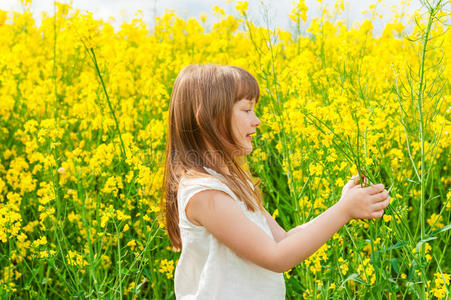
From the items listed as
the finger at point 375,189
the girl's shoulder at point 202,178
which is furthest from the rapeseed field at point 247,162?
the girl's shoulder at point 202,178

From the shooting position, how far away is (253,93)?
4.94 feet

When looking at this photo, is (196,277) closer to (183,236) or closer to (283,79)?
(183,236)

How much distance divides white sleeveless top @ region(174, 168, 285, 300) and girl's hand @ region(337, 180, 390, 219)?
26cm

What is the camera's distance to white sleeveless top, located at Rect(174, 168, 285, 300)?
54.6 inches

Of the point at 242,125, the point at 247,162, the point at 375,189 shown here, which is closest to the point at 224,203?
the point at 242,125

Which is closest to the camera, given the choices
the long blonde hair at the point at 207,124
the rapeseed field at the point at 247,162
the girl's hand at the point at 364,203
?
the girl's hand at the point at 364,203

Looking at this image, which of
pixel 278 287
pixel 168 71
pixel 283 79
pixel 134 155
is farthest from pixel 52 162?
pixel 168 71

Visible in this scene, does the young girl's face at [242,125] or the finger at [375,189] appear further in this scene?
the young girl's face at [242,125]

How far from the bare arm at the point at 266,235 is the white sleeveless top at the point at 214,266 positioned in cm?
4

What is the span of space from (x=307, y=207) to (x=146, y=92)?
160 centimetres

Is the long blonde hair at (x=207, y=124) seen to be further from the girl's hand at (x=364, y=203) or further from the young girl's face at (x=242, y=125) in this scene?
the girl's hand at (x=364, y=203)

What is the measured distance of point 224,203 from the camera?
134cm

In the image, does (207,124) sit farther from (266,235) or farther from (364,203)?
(364,203)

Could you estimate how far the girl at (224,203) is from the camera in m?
1.30
